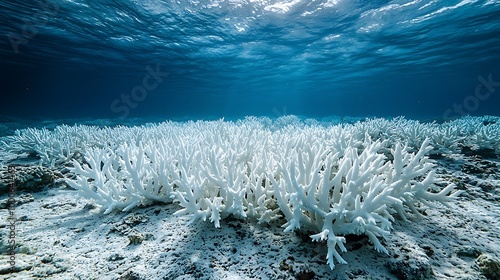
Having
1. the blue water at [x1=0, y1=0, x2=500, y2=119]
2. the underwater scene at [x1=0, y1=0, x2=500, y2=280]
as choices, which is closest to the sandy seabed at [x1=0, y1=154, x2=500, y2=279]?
the underwater scene at [x1=0, y1=0, x2=500, y2=280]

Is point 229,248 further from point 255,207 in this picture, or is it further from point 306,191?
point 306,191

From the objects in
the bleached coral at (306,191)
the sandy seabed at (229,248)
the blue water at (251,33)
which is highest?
the blue water at (251,33)

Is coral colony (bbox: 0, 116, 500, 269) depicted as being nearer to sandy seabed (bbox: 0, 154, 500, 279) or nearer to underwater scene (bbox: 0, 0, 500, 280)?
underwater scene (bbox: 0, 0, 500, 280)

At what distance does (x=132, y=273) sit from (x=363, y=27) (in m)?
21.5

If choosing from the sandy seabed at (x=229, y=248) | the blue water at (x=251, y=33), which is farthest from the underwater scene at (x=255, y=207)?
the blue water at (x=251, y=33)

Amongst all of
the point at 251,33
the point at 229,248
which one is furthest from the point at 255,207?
the point at 251,33

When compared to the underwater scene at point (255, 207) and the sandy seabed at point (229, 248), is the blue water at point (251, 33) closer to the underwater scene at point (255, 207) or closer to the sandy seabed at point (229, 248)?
the underwater scene at point (255, 207)

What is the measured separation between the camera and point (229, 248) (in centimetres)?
217

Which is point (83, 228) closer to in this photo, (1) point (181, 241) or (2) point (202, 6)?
(1) point (181, 241)

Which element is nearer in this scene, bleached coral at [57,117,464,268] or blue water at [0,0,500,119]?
bleached coral at [57,117,464,268]

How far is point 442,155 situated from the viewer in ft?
15.9

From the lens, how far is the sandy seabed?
6.27ft

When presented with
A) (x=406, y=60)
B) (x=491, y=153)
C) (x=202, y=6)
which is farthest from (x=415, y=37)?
(x=491, y=153)

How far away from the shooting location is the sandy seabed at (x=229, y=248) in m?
1.91
